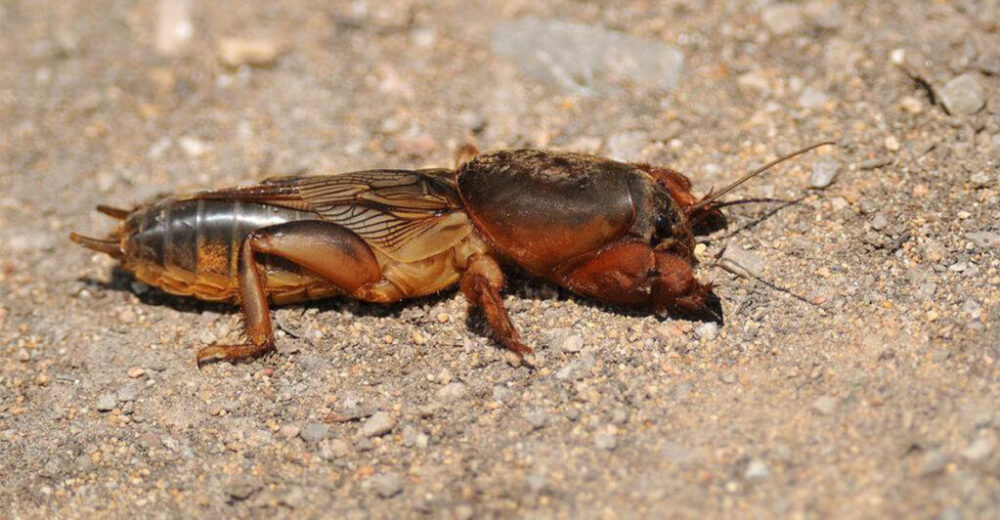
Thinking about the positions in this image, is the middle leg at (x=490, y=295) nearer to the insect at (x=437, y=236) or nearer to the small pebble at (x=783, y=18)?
the insect at (x=437, y=236)

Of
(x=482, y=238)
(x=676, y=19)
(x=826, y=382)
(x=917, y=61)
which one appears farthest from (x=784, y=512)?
(x=676, y=19)

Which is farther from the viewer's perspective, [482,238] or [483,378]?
[482,238]

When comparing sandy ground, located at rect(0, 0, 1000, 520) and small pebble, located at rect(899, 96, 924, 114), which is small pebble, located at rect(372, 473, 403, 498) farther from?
small pebble, located at rect(899, 96, 924, 114)

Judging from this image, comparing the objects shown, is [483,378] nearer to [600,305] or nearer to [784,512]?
[600,305]

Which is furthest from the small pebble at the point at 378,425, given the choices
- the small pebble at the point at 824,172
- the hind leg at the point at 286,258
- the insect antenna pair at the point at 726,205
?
the small pebble at the point at 824,172

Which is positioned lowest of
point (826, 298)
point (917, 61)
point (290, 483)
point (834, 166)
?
point (290, 483)
